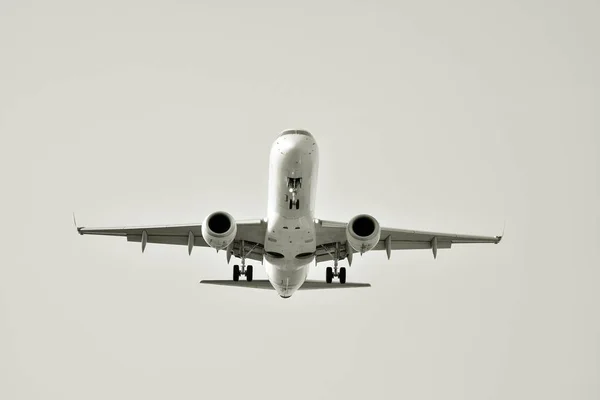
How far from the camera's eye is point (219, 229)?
32.2 metres

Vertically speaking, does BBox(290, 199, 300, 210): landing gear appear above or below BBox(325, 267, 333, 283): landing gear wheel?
above

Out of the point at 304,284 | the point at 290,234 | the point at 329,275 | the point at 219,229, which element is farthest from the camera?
the point at 304,284

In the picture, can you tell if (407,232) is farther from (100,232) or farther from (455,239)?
(100,232)

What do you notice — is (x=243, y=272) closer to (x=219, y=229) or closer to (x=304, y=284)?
(x=304, y=284)

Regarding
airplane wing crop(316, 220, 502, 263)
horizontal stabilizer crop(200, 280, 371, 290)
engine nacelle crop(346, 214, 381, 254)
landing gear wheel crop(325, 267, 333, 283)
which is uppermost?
airplane wing crop(316, 220, 502, 263)

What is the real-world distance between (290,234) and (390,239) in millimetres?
5663

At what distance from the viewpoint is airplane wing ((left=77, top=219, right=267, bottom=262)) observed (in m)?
35.3

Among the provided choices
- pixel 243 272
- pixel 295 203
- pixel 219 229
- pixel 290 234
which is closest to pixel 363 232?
pixel 295 203

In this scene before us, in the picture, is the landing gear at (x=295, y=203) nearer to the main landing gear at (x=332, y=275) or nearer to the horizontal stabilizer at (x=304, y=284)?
the horizontal stabilizer at (x=304, y=284)

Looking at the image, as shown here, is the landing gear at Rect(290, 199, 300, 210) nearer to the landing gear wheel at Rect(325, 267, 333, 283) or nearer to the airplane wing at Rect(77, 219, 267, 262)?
the airplane wing at Rect(77, 219, 267, 262)

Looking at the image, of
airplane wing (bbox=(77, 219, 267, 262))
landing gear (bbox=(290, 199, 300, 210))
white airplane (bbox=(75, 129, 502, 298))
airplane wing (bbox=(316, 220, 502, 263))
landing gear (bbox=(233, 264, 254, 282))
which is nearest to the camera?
white airplane (bbox=(75, 129, 502, 298))

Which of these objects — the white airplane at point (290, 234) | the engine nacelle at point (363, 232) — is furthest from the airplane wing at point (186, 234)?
the engine nacelle at point (363, 232)

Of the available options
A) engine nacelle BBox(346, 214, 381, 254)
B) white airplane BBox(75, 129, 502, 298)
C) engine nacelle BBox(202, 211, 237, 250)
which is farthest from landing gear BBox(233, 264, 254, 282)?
engine nacelle BBox(346, 214, 381, 254)

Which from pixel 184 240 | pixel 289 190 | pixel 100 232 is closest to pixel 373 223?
pixel 289 190
